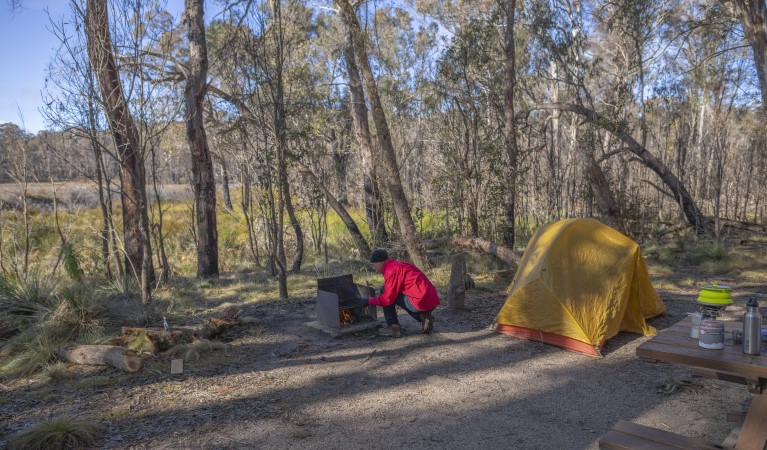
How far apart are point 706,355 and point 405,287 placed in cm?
377

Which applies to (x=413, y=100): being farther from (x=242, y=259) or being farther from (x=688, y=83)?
(x=688, y=83)

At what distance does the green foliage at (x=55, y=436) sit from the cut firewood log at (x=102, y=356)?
1424 millimetres

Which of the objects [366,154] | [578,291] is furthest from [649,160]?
[578,291]

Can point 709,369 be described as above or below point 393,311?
above

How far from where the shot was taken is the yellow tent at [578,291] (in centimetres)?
620

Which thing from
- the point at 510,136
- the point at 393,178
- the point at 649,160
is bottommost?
the point at 393,178

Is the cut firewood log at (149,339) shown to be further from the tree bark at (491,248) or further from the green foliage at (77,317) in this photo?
the tree bark at (491,248)

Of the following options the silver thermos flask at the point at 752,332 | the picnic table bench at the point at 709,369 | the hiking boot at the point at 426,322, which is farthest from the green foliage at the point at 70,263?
the silver thermos flask at the point at 752,332

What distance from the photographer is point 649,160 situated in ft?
45.5

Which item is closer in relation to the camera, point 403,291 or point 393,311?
point 403,291

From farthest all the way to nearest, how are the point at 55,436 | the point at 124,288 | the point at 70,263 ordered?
the point at 70,263 < the point at 124,288 < the point at 55,436

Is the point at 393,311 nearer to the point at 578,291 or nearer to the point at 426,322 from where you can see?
the point at 426,322

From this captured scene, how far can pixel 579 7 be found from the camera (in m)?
20.8

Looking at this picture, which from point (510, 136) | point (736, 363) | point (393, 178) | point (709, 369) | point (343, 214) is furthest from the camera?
point (343, 214)
